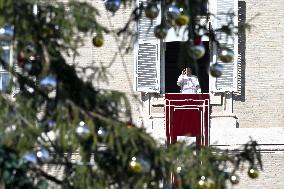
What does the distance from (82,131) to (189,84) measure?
11.2 m

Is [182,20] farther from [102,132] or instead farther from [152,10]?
[102,132]

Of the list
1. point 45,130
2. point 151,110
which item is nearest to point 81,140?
point 45,130

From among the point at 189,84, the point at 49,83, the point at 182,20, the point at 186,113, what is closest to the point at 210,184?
the point at 182,20

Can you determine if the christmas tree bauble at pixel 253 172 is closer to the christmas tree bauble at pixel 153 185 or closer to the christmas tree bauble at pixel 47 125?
the christmas tree bauble at pixel 153 185

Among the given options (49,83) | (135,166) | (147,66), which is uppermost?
(49,83)

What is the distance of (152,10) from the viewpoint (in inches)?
189

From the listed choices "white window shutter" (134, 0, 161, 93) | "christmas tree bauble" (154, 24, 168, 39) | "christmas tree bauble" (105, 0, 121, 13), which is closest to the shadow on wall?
"white window shutter" (134, 0, 161, 93)

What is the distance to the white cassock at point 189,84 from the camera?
50.4 ft

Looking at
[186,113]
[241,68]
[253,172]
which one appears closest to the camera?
[253,172]

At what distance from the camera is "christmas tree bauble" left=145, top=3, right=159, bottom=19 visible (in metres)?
4.80

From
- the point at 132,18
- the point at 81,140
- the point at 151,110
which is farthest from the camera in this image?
the point at 151,110

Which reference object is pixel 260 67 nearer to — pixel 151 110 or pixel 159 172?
pixel 151 110

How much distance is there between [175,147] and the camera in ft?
15.0

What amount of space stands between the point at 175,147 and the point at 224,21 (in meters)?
0.91
